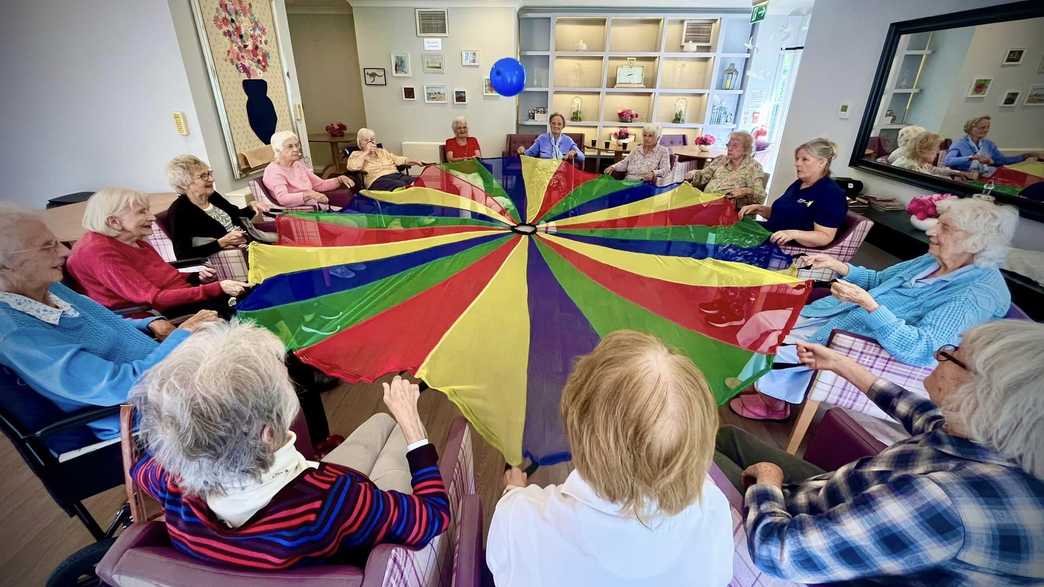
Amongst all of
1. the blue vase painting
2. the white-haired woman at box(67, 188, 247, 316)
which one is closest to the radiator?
the blue vase painting

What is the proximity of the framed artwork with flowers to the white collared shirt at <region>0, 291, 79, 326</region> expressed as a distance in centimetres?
283

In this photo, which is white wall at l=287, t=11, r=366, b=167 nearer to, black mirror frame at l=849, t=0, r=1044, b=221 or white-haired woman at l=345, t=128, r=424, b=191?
white-haired woman at l=345, t=128, r=424, b=191

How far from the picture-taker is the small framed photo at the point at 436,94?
21.6ft

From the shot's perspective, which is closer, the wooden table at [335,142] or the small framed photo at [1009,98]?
the small framed photo at [1009,98]

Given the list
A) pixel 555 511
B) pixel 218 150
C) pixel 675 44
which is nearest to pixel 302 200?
pixel 218 150

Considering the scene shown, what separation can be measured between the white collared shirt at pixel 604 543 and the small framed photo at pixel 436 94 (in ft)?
22.6

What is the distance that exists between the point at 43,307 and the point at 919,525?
7.16ft

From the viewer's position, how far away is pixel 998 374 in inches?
28.6

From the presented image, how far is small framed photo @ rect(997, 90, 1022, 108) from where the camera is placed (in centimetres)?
253

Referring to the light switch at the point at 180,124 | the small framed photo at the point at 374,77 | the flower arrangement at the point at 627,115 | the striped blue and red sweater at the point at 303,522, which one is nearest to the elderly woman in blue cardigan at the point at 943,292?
the striped blue and red sweater at the point at 303,522

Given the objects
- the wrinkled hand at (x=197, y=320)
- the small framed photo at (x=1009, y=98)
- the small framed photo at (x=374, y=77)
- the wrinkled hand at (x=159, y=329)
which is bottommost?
the wrinkled hand at (x=159, y=329)

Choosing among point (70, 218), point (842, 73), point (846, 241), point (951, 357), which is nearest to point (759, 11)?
point (842, 73)

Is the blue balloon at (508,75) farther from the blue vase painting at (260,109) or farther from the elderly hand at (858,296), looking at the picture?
the elderly hand at (858,296)

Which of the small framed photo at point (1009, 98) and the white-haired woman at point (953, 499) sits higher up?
the small framed photo at point (1009, 98)
